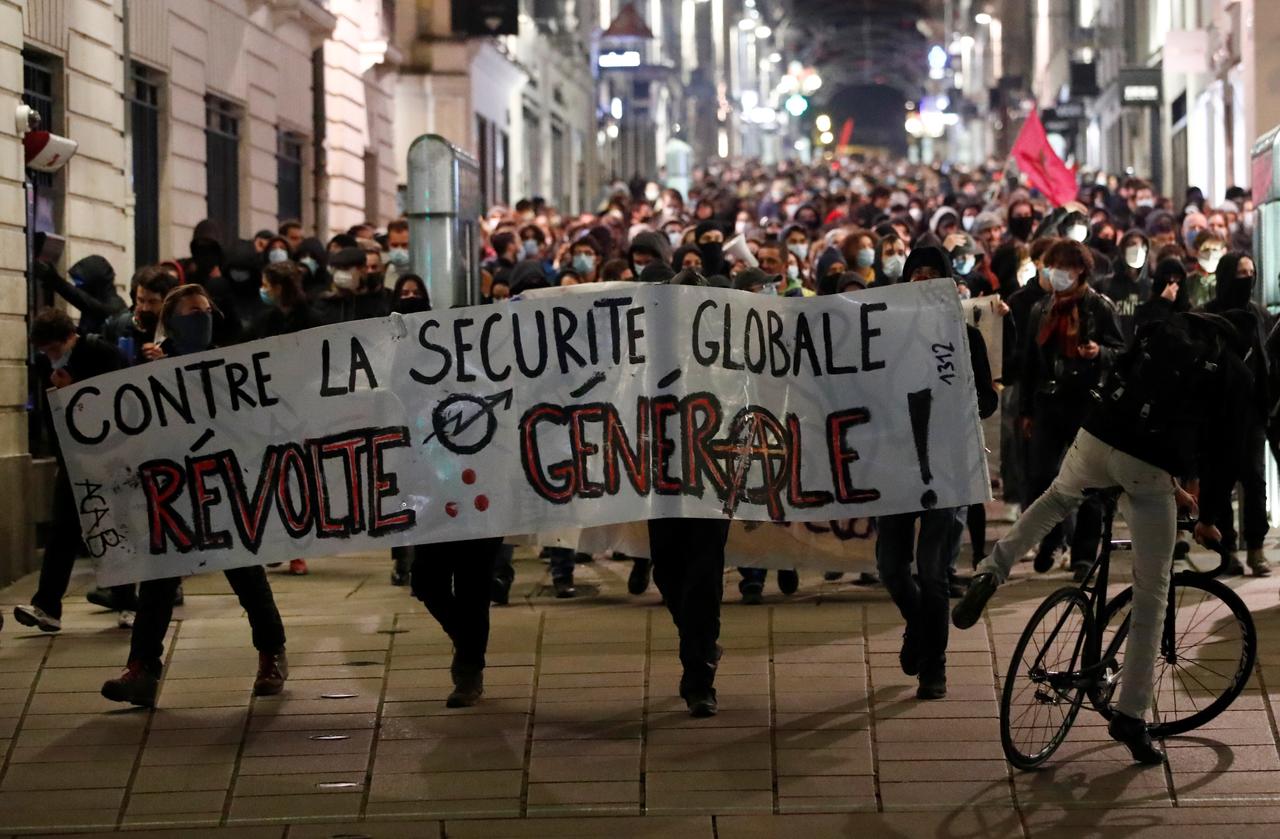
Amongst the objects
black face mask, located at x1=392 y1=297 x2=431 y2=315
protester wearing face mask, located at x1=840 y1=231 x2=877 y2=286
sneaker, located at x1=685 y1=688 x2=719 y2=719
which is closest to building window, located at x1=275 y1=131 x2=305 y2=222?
protester wearing face mask, located at x1=840 y1=231 x2=877 y2=286

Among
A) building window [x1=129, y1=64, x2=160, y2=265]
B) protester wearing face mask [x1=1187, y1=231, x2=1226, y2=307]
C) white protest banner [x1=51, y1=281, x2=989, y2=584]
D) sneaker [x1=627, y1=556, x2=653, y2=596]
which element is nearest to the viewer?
white protest banner [x1=51, y1=281, x2=989, y2=584]

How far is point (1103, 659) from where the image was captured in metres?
7.43

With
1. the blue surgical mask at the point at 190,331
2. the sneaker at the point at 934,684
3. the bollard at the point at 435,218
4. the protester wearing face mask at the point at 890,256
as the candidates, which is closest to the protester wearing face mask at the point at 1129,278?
the protester wearing face mask at the point at 890,256

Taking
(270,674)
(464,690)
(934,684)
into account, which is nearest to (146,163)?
(270,674)

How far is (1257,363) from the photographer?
10844 millimetres

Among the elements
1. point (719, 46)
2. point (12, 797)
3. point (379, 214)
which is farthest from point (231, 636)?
point (719, 46)

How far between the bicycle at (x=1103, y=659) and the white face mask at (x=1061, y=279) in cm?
302

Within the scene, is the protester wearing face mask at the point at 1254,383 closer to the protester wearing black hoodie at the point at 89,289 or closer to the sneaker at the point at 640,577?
the sneaker at the point at 640,577

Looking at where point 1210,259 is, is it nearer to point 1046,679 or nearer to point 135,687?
point 1046,679

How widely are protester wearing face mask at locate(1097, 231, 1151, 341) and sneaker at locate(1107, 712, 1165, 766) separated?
24.0ft

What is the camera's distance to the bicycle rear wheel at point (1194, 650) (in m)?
7.50

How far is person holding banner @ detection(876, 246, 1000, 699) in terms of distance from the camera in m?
8.27

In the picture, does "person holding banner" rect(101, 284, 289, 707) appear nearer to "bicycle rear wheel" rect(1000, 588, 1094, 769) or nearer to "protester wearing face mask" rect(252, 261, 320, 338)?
"protester wearing face mask" rect(252, 261, 320, 338)

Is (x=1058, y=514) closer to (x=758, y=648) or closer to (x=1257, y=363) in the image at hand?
(x=758, y=648)
